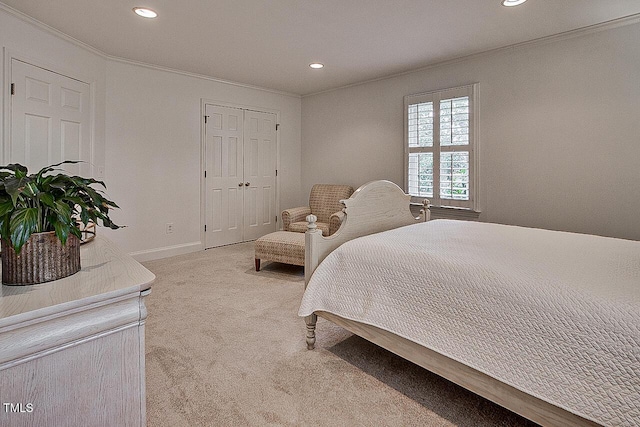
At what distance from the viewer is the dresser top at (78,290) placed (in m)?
0.76

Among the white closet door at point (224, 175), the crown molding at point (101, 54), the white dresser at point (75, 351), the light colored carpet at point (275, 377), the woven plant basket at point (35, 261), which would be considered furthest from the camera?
the white closet door at point (224, 175)

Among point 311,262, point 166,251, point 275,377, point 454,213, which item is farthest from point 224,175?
point 275,377

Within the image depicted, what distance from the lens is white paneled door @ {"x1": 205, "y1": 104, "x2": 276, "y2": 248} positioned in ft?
16.0

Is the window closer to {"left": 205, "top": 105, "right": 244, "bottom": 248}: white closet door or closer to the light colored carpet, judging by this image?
the light colored carpet

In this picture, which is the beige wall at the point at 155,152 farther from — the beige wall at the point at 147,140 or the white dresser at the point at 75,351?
the white dresser at the point at 75,351

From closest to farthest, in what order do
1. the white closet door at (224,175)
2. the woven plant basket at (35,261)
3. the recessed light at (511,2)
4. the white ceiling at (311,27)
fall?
the woven plant basket at (35,261) → the recessed light at (511,2) → the white ceiling at (311,27) → the white closet door at (224,175)

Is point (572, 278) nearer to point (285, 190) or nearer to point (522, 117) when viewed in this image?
point (522, 117)

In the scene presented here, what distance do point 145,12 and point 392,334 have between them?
296 cm

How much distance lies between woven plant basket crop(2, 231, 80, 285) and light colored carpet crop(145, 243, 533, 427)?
3.21 ft

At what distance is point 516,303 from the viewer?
1.35 m

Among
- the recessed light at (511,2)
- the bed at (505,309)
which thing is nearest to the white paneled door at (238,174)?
the bed at (505,309)

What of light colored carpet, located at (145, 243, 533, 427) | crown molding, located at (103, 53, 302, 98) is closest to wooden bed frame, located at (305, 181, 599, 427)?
light colored carpet, located at (145, 243, 533, 427)

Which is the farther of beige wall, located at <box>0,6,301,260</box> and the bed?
beige wall, located at <box>0,6,301,260</box>

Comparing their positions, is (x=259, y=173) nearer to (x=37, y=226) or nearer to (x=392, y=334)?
(x=392, y=334)
